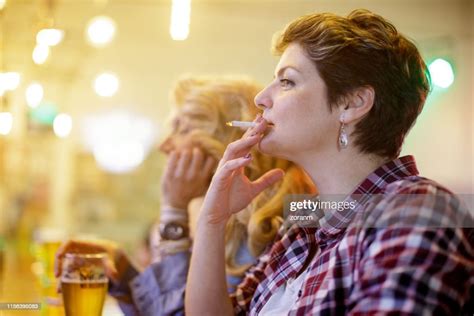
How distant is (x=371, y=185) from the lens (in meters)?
0.89

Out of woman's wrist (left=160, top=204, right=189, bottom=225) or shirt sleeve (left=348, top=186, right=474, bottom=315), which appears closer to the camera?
shirt sleeve (left=348, top=186, right=474, bottom=315)

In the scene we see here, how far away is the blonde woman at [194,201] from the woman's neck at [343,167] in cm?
26

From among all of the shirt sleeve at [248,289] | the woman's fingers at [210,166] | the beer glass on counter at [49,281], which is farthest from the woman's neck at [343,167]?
the beer glass on counter at [49,281]

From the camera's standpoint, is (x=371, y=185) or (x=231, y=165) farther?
(x=231, y=165)

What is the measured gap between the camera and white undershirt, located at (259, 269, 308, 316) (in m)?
0.95

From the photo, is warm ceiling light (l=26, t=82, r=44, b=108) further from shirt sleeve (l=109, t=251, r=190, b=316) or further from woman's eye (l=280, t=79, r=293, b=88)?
woman's eye (l=280, t=79, r=293, b=88)

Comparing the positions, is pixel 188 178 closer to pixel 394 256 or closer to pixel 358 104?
pixel 358 104

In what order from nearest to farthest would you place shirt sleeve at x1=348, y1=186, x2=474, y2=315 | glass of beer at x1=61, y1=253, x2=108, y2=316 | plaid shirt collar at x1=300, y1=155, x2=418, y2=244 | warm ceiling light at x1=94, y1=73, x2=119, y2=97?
shirt sleeve at x1=348, y1=186, x2=474, y2=315
plaid shirt collar at x1=300, y1=155, x2=418, y2=244
glass of beer at x1=61, y1=253, x2=108, y2=316
warm ceiling light at x1=94, y1=73, x2=119, y2=97

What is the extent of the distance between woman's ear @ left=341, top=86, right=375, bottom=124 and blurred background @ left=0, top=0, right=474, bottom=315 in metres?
0.26

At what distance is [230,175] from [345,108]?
221 mm

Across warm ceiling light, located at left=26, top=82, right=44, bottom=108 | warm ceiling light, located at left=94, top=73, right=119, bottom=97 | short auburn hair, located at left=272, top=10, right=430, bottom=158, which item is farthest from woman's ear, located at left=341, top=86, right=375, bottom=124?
warm ceiling light, located at left=94, top=73, right=119, bottom=97

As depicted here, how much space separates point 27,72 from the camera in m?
3.44

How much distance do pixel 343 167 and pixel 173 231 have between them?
0.51 m

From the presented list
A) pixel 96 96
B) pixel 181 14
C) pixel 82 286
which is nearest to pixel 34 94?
pixel 96 96
